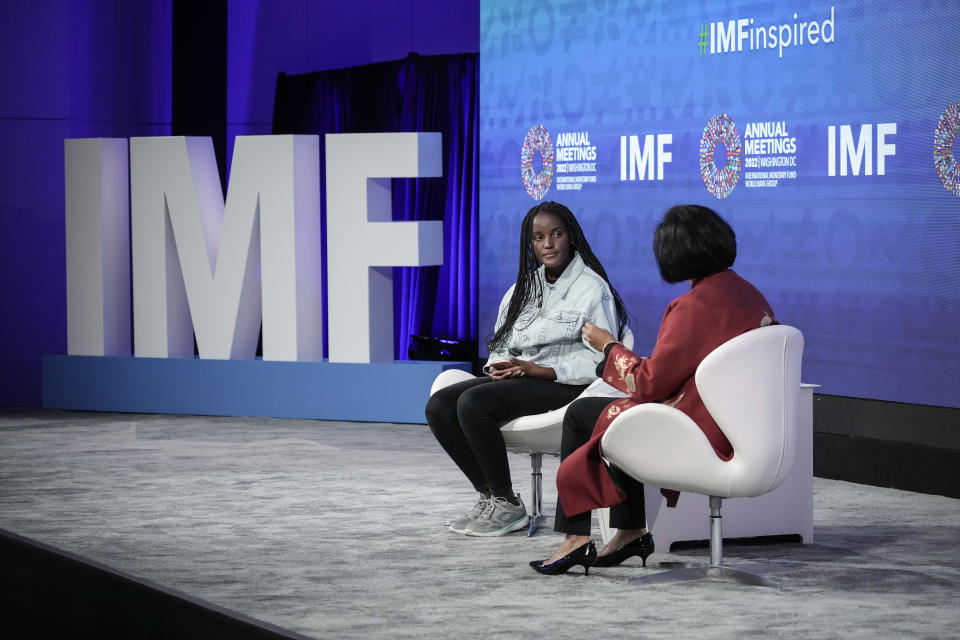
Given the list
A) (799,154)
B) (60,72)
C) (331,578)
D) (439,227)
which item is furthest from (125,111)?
(331,578)

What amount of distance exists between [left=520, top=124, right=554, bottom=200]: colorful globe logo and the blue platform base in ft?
3.54

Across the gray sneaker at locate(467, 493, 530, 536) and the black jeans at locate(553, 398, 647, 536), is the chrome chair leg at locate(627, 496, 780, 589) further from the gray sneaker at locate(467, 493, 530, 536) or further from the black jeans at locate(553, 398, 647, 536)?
the gray sneaker at locate(467, 493, 530, 536)

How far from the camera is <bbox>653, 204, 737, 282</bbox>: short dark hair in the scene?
400cm

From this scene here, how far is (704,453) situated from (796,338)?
16.0 inches

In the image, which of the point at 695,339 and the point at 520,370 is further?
the point at 520,370

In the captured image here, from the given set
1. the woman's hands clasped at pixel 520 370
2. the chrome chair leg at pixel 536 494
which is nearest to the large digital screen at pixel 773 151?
the chrome chair leg at pixel 536 494

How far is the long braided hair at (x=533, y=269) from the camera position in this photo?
16.1 ft

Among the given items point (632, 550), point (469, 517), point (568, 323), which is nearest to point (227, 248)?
point (469, 517)

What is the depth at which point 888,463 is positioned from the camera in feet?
19.9

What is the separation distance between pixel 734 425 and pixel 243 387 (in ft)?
16.3

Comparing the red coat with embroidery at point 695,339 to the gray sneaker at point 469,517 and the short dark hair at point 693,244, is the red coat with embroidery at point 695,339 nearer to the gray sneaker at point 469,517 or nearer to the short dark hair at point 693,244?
the short dark hair at point 693,244

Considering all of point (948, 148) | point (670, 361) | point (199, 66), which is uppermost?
point (199, 66)

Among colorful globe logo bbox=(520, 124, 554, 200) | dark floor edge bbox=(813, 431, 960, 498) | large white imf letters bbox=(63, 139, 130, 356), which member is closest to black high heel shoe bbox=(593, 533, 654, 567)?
dark floor edge bbox=(813, 431, 960, 498)

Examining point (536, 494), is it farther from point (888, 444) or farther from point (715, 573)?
point (888, 444)
